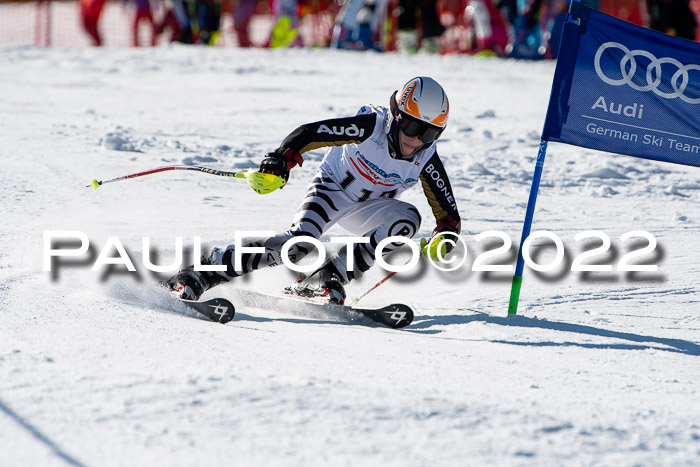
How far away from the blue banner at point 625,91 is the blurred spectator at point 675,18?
11.1 meters

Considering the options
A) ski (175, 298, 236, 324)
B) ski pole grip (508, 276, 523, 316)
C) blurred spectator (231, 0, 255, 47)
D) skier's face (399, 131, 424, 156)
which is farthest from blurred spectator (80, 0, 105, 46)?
ski pole grip (508, 276, 523, 316)

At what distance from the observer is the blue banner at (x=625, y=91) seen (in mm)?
4594

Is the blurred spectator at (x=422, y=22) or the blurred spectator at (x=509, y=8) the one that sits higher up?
the blurred spectator at (x=509, y=8)

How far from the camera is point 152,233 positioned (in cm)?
598

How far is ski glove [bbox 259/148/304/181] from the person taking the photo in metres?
4.54

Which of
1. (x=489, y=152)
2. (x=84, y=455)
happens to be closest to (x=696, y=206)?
(x=489, y=152)

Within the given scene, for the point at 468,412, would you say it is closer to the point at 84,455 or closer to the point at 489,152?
the point at 84,455

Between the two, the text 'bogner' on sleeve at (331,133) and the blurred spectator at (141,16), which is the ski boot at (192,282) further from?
the blurred spectator at (141,16)

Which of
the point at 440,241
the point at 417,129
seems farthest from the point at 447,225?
the point at 417,129

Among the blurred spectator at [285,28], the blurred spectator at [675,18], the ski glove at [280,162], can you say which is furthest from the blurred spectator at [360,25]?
the ski glove at [280,162]

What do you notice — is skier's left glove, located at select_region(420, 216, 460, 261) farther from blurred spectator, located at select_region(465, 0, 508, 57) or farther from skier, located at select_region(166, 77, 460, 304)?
blurred spectator, located at select_region(465, 0, 508, 57)

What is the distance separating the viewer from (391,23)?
56.8ft

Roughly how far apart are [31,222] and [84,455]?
3.79 m

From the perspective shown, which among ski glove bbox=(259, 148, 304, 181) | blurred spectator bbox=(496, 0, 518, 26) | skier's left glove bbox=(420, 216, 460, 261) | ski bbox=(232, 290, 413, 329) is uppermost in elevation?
blurred spectator bbox=(496, 0, 518, 26)
